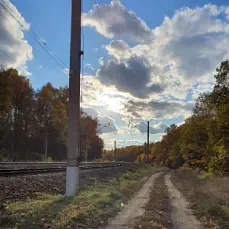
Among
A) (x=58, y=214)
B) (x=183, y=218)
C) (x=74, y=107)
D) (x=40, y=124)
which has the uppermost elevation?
(x=40, y=124)

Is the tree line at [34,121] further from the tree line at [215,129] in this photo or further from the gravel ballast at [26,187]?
the gravel ballast at [26,187]

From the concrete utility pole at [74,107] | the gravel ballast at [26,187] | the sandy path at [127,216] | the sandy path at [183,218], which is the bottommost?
the sandy path at [183,218]

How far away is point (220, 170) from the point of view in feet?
78.8

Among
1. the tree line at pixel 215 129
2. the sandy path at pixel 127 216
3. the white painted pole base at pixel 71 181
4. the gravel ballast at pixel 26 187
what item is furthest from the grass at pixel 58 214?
the tree line at pixel 215 129

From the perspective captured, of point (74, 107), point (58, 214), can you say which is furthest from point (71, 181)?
point (58, 214)

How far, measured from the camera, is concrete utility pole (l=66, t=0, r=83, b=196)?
47.4 feet

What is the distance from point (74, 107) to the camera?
14.6 m

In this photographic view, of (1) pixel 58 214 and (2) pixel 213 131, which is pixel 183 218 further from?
(2) pixel 213 131

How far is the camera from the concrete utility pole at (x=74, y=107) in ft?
47.4

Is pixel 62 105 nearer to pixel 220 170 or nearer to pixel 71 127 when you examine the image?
pixel 220 170

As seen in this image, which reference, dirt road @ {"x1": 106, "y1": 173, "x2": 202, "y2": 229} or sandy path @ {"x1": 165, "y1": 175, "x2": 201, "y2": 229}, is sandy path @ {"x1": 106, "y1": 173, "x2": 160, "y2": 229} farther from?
sandy path @ {"x1": 165, "y1": 175, "x2": 201, "y2": 229}

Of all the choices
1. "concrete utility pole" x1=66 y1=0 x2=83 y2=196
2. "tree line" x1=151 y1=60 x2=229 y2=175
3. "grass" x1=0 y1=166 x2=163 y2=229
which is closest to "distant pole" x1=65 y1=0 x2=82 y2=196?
"concrete utility pole" x1=66 y1=0 x2=83 y2=196

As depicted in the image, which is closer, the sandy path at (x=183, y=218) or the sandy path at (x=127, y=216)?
the sandy path at (x=127, y=216)

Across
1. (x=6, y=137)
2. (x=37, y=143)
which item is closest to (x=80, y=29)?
(x=6, y=137)
